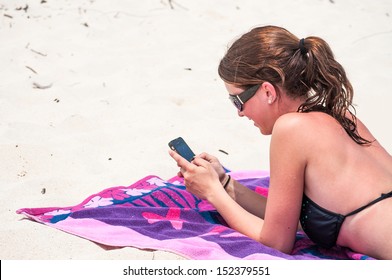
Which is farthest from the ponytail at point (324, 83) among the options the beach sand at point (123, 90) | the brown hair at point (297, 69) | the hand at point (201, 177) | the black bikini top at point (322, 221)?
the beach sand at point (123, 90)

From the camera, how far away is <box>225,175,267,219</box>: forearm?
108 inches

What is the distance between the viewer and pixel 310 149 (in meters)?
2.18

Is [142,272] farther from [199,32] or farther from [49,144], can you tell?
[199,32]

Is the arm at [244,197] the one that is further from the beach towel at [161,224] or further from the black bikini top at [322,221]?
the black bikini top at [322,221]

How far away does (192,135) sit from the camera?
3736 millimetres

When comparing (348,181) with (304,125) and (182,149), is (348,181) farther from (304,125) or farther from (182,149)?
(182,149)

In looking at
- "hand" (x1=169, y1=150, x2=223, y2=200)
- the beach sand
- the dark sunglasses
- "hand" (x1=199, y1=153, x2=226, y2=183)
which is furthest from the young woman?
the beach sand

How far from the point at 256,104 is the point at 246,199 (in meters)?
0.57

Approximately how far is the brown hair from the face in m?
0.05

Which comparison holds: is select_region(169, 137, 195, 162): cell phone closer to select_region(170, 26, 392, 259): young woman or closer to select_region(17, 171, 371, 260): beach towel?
select_region(17, 171, 371, 260): beach towel

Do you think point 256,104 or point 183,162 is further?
point 183,162

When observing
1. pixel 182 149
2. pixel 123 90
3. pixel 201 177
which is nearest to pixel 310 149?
pixel 201 177

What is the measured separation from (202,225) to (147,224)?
0.26 m

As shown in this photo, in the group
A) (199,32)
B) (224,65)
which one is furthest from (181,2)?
(224,65)
